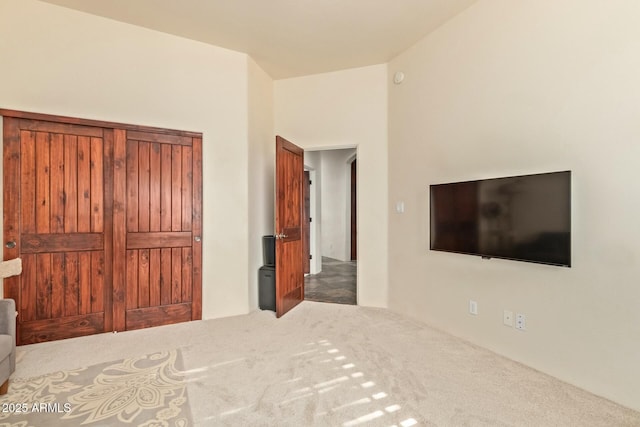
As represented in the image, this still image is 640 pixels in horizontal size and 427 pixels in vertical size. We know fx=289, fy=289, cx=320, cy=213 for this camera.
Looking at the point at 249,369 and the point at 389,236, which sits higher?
A: the point at 389,236

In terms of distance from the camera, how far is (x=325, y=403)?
5.99 ft

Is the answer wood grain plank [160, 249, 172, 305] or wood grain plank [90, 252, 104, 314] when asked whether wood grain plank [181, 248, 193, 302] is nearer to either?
wood grain plank [160, 249, 172, 305]

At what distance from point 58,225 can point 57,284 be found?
1.86 feet

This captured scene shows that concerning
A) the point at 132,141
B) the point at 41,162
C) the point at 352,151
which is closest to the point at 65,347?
the point at 41,162

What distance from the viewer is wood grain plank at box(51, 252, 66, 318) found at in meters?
2.76

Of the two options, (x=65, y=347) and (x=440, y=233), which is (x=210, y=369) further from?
(x=440, y=233)

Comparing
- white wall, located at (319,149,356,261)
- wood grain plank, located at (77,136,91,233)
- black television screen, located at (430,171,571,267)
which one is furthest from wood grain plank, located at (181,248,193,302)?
white wall, located at (319,149,356,261)

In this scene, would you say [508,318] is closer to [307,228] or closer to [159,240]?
[159,240]

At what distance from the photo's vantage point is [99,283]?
2939 millimetres

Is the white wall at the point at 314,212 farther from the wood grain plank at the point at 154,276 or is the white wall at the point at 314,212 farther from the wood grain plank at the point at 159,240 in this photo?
the wood grain plank at the point at 154,276

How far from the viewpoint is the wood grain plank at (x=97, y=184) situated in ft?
9.55

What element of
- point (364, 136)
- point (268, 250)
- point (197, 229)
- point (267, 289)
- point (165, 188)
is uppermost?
point (364, 136)

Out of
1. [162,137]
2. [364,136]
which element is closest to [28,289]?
[162,137]

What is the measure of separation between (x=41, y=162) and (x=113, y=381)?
212cm
